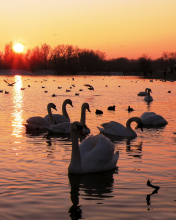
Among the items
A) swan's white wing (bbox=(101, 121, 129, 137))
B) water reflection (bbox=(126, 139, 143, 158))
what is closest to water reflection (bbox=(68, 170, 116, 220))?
water reflection (bbox=(126, 139, 143, 158))

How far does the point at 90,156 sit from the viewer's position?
10.1m

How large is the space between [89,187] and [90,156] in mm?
1032

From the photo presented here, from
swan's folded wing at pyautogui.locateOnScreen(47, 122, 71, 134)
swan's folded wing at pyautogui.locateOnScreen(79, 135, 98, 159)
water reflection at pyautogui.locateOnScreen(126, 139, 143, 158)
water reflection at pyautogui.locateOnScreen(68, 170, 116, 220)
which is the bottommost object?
water reflection at pyautogui.locateOnScreen(68, 170, 116, 220)

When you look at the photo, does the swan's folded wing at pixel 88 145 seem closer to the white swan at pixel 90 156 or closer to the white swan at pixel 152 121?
the white swan at pixel 90 156

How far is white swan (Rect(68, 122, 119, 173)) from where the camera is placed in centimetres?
982

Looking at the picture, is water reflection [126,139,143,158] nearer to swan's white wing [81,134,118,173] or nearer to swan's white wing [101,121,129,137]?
swan's white wing [101,121,129,137]

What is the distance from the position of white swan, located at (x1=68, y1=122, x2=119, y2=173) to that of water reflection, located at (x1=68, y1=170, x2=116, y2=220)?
14 cm

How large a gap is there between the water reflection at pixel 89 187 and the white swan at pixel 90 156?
139mm

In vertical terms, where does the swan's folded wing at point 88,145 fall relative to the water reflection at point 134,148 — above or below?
above

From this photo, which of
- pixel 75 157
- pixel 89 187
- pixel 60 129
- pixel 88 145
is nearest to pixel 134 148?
pixel 88 145

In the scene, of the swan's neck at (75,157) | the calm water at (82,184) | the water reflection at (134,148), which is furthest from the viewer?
the water reflection at (134,148)

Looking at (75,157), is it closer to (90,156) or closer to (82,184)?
(90,156)

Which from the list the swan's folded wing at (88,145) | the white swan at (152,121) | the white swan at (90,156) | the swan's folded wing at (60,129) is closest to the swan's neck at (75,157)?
the white swan at (90,156)

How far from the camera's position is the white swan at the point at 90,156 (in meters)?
9.82
